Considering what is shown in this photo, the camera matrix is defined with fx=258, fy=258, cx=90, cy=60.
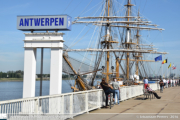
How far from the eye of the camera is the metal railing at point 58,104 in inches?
285

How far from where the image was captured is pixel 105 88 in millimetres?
13367

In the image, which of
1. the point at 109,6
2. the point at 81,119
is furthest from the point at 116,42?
the point at 81,119

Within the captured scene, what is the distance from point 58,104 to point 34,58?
3470 mm

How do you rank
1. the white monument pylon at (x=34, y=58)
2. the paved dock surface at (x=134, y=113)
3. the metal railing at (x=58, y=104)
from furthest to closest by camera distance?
the white monument pylon at (x=34, y=58)
the paved dock surface at (x=134, y=113)
the metal railing at (x=58, y=104)

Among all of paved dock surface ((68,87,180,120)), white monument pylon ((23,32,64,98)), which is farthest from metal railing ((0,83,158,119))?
white monument pylon ((23,32,64,98))

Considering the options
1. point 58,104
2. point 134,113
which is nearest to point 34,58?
point 58,104

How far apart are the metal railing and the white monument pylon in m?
1.28

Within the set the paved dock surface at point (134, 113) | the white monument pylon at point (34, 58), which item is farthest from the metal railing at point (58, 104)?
the white monument pylon at point (34, 58)

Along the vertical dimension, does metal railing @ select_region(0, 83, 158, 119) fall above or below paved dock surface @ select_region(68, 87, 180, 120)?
above

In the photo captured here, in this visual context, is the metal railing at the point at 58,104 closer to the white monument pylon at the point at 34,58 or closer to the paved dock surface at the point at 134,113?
the paved dock surface at the point at 134,113

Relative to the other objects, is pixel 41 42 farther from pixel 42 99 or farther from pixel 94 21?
pixel 94 21

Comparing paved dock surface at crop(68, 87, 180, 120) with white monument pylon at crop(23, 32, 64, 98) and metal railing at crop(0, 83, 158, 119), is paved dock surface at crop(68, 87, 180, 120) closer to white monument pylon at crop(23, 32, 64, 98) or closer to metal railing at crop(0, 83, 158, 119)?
metal railing at crop(0, 83, 158, 119)

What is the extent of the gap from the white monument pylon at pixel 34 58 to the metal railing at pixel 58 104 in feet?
4.20

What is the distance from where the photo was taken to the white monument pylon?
1155 centimetres
